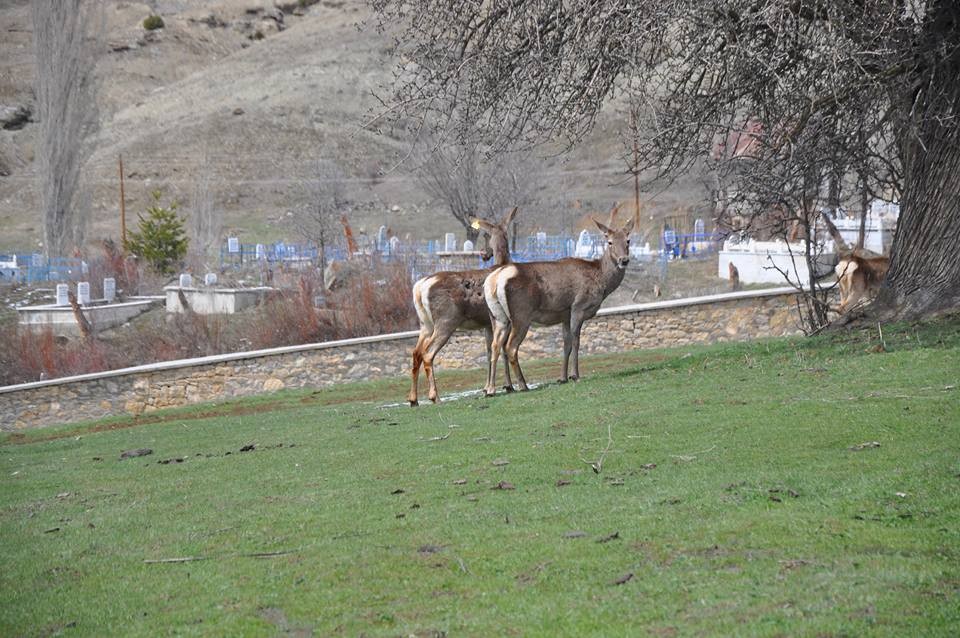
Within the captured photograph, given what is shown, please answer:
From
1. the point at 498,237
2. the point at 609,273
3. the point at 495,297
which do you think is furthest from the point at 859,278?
the point at 495,297

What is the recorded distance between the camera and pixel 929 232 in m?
16.6

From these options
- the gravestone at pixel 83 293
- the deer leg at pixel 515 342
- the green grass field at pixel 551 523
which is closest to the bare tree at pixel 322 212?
the gravestone at pixel 83 293

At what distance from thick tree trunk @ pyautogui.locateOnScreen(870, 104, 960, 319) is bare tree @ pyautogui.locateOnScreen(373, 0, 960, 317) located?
0.07 feet

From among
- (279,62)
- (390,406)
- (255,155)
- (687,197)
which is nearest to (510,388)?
(390,406)

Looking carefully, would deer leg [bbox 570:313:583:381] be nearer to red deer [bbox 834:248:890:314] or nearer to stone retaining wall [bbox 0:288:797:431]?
red deer [bbox 834:248:890:314]

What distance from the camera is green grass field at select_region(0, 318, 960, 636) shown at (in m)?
6.33

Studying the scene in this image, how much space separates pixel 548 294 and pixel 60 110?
40.2 meters

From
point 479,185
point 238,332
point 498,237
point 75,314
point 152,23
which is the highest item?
point 152,23

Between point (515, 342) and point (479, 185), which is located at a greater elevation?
point (479, 185)

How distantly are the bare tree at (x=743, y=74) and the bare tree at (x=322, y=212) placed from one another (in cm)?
3157

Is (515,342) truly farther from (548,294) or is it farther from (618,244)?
(618,244)

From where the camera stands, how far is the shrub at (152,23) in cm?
15075

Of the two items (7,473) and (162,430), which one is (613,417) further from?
(162,430)

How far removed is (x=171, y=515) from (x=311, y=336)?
2662cm
